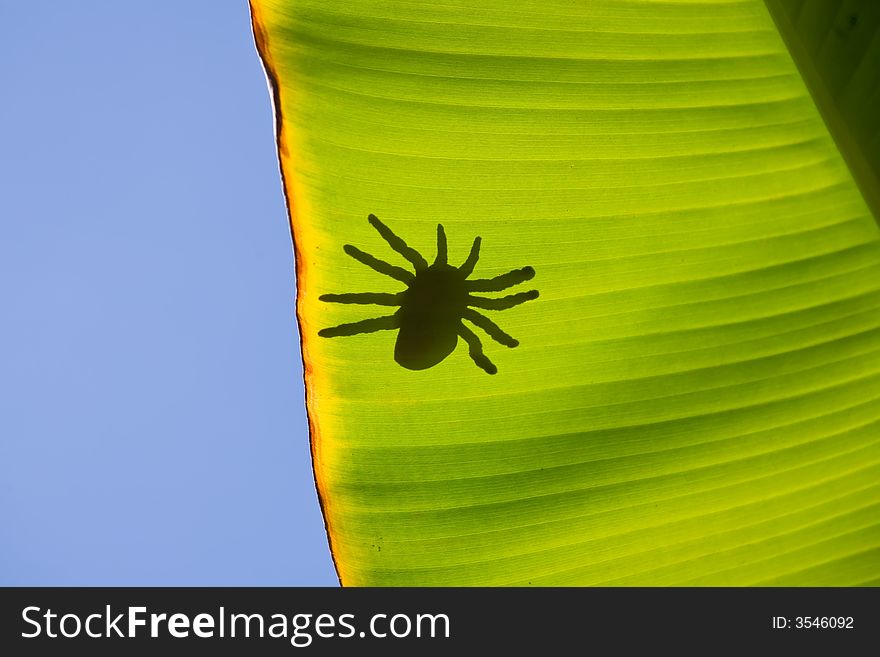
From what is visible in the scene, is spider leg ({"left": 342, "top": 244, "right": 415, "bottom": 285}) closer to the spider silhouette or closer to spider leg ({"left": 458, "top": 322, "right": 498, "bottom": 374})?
the spider silhouette

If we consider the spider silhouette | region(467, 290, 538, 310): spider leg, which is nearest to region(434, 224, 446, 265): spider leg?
the spider silhouette

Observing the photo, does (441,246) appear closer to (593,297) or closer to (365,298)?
(365,298)

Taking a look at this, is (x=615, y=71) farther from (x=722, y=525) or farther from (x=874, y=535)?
(x=874, y=535)

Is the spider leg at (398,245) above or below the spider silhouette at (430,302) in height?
above

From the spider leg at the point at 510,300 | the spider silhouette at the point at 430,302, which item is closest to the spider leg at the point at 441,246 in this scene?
the spider silhouette at the point at 430,302

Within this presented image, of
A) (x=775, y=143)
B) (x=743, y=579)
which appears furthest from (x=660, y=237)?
(x=743, y=579)

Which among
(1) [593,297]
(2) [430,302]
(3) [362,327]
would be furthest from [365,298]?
(1) [593,297]

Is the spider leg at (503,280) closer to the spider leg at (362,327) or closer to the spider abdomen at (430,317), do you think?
the spider abdomen at (430,317)
